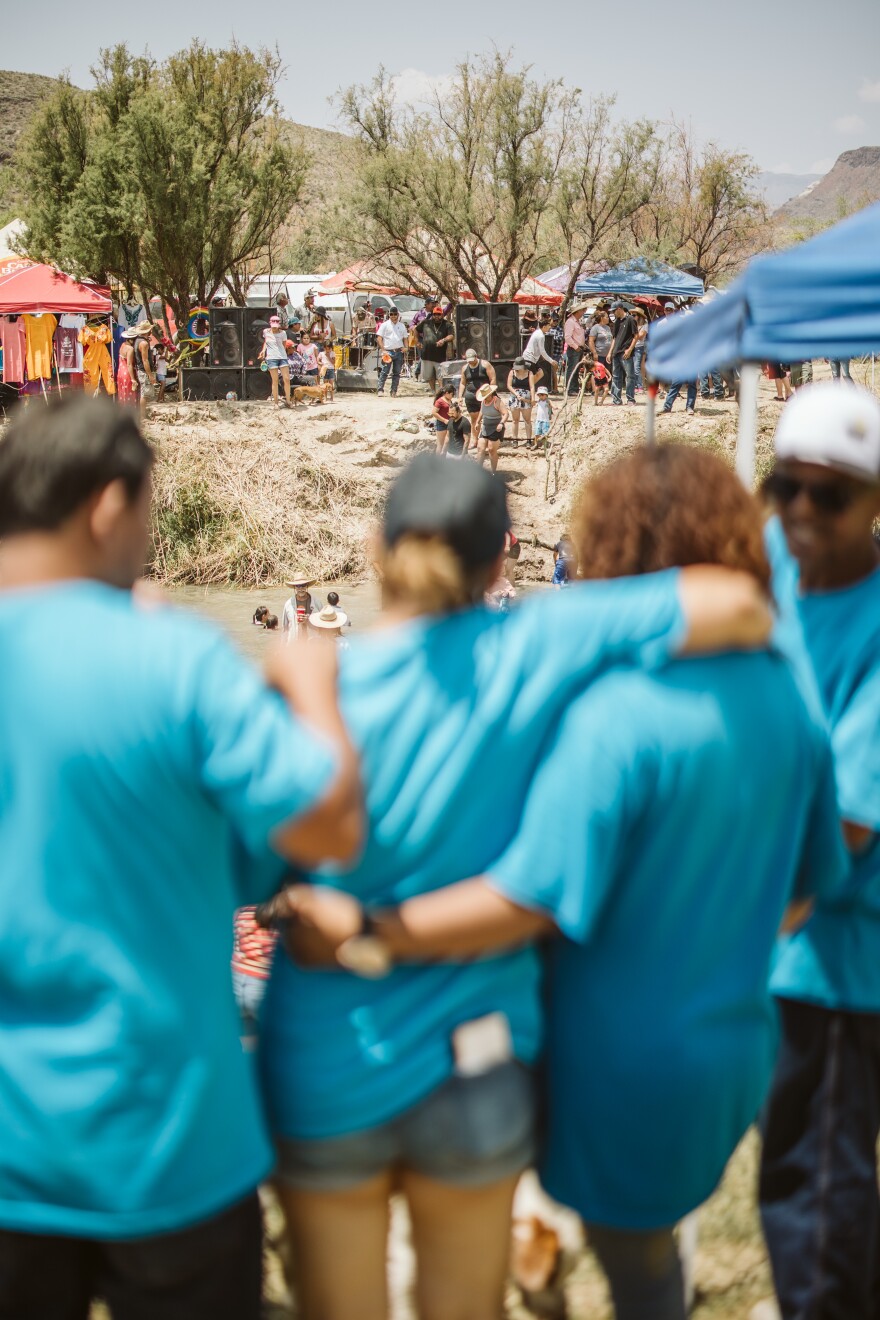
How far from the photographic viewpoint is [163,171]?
898 inches

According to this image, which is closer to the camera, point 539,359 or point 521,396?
point 521,396

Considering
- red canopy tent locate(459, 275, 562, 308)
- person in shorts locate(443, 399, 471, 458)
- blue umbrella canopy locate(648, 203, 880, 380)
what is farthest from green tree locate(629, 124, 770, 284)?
blue umbrella canopy locate(648, 203, 880, 380)

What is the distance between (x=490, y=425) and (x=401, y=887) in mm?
16204

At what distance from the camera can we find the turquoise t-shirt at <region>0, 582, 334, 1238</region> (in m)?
1.23

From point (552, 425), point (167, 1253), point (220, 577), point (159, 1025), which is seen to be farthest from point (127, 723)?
point (552, 425)

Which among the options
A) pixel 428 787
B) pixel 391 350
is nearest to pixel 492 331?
pixel 391 350

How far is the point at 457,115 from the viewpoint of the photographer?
1053 inches

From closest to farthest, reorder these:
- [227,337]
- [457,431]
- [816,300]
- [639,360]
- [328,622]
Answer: [816,300]
[328,622]
[457,431]
[639,360]
[227,337]

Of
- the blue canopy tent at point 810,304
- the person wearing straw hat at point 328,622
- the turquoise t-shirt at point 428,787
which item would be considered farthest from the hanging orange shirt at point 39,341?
the turquoise t-shirt at point 428,787

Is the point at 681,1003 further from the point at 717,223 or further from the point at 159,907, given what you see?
the point at 717,223

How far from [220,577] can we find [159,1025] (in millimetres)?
15546

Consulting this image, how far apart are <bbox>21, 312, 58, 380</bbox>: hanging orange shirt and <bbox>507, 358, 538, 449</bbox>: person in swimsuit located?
7.30 metres

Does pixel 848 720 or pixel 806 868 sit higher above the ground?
pixel 848 720

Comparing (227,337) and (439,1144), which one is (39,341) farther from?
(439,1144)
